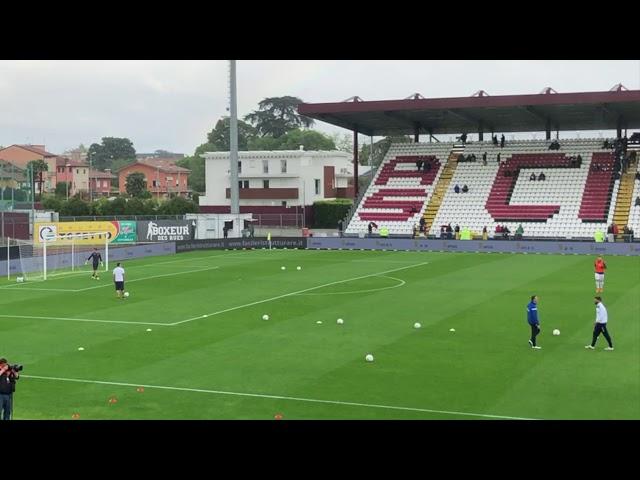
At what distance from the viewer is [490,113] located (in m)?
64.2

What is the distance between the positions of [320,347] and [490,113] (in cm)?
4551

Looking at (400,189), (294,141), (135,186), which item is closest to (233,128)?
(400,189)

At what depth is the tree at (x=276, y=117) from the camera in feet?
518

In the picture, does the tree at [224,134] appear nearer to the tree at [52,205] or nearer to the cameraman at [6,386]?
the tree at [52,205]

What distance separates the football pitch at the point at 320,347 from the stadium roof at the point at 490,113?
803 inches

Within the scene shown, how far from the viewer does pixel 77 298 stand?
1298 inches

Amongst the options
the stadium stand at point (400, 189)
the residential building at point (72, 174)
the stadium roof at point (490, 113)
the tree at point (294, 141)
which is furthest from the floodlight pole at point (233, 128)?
the residential building at point (72, 174)

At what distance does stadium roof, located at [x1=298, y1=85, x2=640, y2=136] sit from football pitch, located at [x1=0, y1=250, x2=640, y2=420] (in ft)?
66.9

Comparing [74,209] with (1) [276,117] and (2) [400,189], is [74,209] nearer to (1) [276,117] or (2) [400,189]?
(2) [400,189]

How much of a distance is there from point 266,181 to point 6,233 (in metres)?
38.7

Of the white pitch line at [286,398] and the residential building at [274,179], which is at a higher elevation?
the residential building at [274,179]

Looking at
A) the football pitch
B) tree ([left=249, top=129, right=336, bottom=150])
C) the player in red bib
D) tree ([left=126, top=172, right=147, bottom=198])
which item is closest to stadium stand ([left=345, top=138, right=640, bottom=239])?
the football pitch
